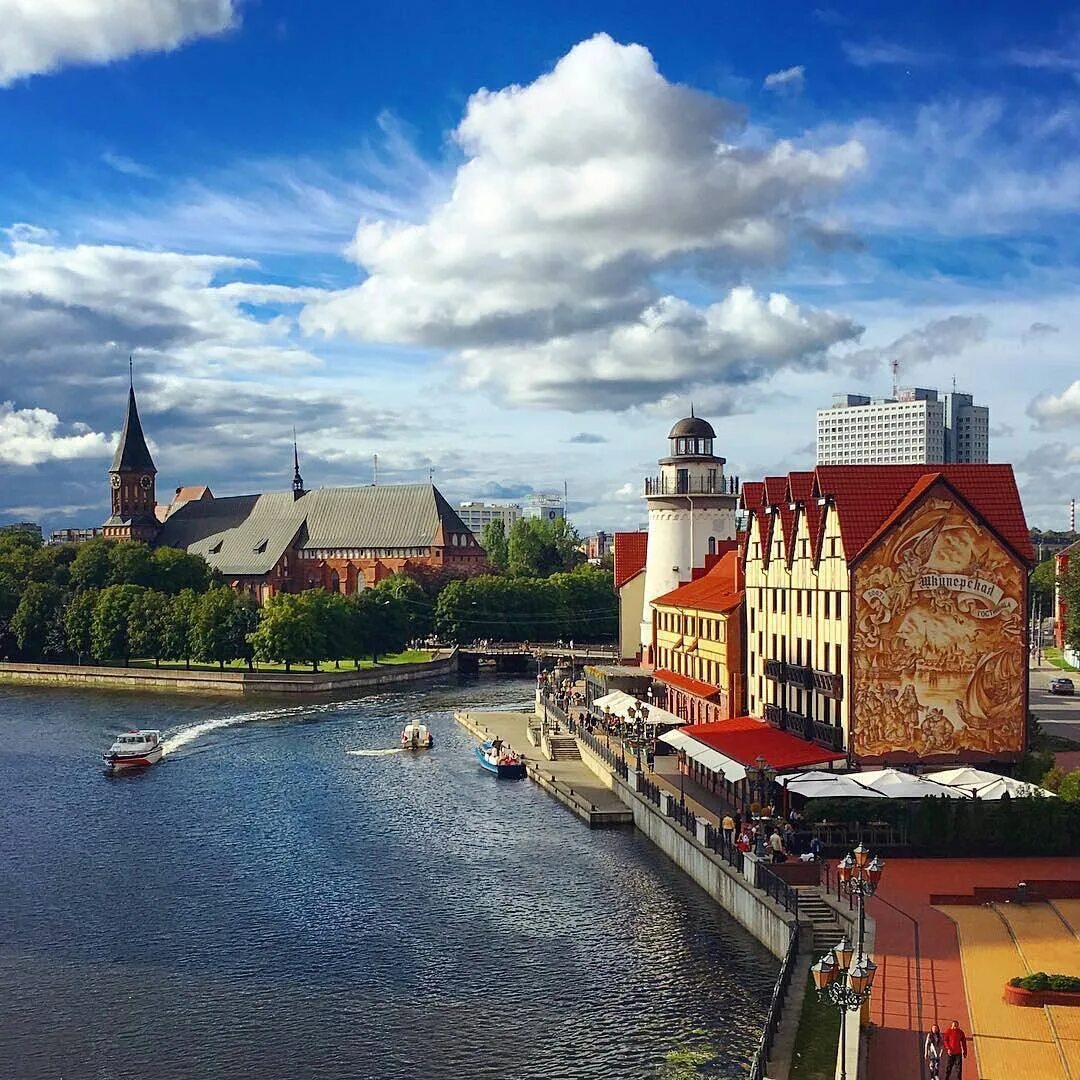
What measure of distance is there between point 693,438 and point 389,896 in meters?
54.3

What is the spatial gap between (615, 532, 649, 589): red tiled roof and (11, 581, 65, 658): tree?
240 ft

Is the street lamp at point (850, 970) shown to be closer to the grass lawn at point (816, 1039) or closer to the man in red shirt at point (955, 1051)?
the grass lawn at point (816, 1039)

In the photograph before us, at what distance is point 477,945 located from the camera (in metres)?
45.2

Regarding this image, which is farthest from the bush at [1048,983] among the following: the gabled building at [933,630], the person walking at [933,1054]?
the gabled building at [933,630]

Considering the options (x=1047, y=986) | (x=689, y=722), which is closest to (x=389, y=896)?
(x=1047, y=986)

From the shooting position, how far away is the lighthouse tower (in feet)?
323

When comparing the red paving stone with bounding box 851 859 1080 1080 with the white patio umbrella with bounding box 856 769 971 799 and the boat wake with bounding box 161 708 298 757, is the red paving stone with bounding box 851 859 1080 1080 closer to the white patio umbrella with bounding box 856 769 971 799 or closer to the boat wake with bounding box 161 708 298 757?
the white patio umbrella with bounding box 856 769 971 799

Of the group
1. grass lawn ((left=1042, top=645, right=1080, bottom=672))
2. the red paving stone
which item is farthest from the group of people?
grass lawn ((left=1042, top=645, right=1080, bottom=672))

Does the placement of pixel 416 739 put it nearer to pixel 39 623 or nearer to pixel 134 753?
pixel 134 753

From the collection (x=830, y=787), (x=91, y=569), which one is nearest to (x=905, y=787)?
(x=830, y=787)

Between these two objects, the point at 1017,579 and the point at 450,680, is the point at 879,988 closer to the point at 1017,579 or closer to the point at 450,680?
the point at 1017,579

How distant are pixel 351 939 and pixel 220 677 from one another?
89.2 m

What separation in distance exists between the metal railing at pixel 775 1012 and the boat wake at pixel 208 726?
59.6m

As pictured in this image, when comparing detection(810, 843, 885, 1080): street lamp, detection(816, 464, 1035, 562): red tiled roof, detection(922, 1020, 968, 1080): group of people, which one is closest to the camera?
detection(810, 843, 885, 1080): street lamp
